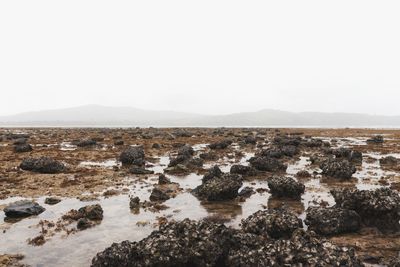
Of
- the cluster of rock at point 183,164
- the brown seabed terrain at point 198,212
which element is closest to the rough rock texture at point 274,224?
the brown seabed terrain at point 198,212

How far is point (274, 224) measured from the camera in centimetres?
1485

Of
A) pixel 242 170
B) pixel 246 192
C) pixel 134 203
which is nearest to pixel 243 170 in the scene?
pixel 242 170

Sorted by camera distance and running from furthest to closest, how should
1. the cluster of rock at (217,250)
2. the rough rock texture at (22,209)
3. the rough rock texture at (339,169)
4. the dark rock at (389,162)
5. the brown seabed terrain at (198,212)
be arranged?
1. the dark rock at (389,162)
2. the rough rock texture at (339,169)
3. the rough rock texture at (22,209)
4. the brown seabed terrain at (198,212)
5. the cluster of rock at (217,250)

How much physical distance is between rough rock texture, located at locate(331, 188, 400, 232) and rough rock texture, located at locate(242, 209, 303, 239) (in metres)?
3.67

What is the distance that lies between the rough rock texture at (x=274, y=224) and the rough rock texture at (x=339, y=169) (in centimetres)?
1441

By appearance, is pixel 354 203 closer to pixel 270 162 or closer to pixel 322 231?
pixel 322 231

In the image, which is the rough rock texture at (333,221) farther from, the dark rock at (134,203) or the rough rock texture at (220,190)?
the dark rock at (134,203)

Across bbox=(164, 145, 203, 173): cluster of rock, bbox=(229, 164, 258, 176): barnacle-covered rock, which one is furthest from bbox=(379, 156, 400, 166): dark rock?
bbox=(164, 145, 203, 173): cluster of rock

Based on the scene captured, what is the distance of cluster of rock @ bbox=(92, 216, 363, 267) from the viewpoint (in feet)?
35.7

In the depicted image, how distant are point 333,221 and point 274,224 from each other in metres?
2.99

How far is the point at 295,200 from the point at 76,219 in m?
12.4

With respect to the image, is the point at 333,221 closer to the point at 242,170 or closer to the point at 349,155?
the point at 242,170

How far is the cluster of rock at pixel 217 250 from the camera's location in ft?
35.7

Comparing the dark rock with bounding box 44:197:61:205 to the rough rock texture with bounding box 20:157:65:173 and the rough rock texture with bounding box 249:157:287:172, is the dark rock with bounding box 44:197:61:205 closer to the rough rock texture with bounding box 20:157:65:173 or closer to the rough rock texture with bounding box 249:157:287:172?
the rough rock texture with bounding box 20:157:65:173
